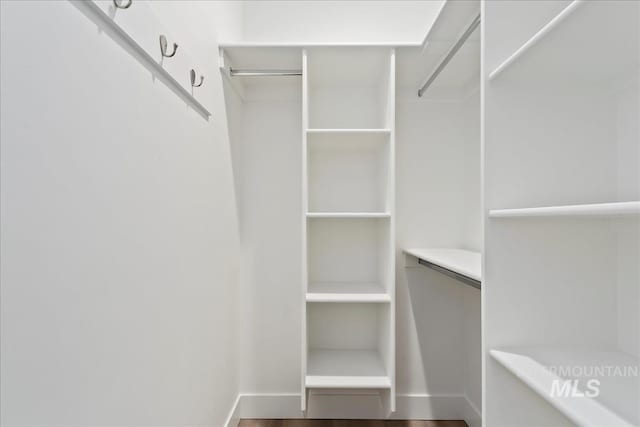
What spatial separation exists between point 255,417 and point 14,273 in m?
1.88

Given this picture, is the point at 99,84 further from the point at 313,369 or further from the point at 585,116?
the point at 313,369

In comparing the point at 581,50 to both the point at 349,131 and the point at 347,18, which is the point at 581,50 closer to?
the point at 349,131

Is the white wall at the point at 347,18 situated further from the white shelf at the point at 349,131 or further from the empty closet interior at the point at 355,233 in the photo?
the white shelf at the point at 349,131

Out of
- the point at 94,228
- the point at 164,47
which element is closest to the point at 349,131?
the point at 164,47

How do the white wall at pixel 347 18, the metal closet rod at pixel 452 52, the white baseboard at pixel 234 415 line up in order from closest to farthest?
the metal closet rod at pixel 452 52
the white baseboard at pixel 234 415
the white wall at pixel 347 18

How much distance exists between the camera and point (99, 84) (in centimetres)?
74

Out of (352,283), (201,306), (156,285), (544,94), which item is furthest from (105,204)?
(352,283)

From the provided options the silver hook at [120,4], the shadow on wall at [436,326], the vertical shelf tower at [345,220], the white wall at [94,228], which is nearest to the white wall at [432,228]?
the shadow on wall at [436,326]

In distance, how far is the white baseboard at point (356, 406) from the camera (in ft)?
6.72

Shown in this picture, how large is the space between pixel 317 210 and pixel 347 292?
543mm

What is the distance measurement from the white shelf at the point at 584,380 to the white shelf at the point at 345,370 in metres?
0.84

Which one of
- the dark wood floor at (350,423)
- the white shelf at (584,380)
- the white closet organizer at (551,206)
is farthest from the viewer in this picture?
the dark wood floor at (350,423)

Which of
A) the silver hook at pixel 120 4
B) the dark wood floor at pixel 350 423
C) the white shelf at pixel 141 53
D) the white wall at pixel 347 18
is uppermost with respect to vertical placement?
the white wall at pixel 347 18

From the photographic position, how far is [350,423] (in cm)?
200
